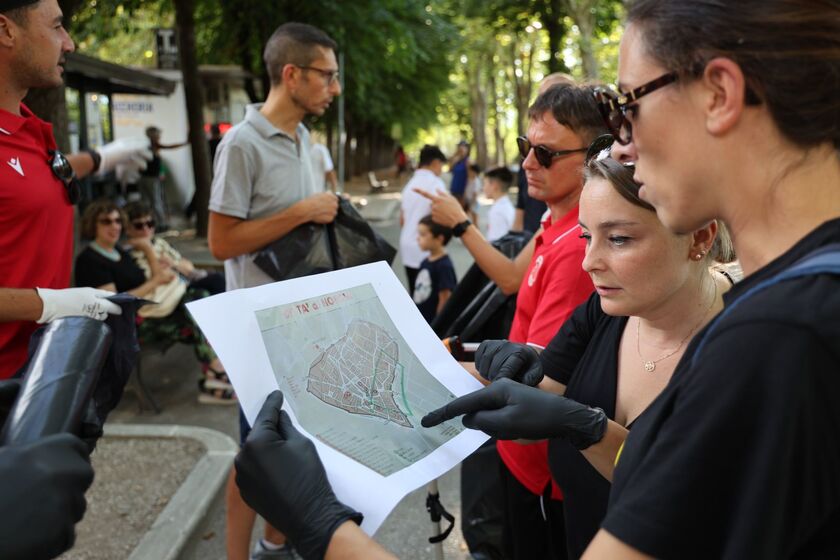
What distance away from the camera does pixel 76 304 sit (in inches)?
76.5

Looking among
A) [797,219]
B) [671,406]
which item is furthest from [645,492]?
[797,219]

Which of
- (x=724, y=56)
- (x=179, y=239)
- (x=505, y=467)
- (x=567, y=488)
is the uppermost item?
(x=724, y=56)

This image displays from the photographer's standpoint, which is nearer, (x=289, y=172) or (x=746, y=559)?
(x=746, y=559)

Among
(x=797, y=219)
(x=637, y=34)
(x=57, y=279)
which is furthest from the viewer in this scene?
(x=57, y=279)

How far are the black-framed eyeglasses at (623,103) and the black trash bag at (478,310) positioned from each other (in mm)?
1620

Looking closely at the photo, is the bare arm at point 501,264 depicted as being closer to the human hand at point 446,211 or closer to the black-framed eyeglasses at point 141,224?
the human hand at point 446,211

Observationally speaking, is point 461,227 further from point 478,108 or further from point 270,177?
point 478,108

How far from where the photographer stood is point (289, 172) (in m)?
2.99

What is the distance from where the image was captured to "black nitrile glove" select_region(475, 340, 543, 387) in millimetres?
1646

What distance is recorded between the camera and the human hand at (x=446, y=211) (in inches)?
126

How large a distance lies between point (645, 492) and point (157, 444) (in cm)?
397

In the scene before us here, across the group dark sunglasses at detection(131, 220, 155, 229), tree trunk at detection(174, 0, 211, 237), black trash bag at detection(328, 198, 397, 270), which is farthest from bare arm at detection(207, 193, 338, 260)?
tree trunk at detection(174, 0, 211, 237)

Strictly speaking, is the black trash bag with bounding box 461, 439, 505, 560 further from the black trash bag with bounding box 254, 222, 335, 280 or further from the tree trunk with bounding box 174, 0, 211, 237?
the tree trunk with bounding box 174, 0, 211, 237

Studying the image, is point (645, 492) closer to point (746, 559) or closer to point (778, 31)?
point (746, 559)
